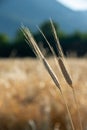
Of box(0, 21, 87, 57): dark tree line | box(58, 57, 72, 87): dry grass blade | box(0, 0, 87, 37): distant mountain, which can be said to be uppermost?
box(58, 57, 72, 87): dry grass blade

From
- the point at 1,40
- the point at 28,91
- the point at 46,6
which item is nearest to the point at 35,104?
the point at 28,91

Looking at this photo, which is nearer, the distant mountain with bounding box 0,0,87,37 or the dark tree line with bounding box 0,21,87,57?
the dark tree line with bounding box 0,21,87,57

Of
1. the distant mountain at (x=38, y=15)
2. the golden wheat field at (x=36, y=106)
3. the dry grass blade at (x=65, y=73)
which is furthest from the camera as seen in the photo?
the distant mountain at (x=38, y=15)

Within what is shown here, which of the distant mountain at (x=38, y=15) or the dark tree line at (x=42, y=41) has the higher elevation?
the dark tree line at (x=42, y=41)

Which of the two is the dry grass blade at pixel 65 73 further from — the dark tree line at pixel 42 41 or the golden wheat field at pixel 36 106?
the dark tree line at pixel 42 41

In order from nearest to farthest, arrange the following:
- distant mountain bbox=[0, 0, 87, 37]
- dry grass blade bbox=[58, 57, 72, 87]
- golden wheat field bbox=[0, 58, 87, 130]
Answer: dry grass blade bbox=[58, 57, 72, 87] → golden wheat field bbox=[0, 58, 87, 130] → distant mountain bbox=[0, 0, 87, 37]

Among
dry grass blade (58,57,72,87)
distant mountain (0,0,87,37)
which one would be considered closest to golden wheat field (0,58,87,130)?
dry grass blade (58,57,72,87)

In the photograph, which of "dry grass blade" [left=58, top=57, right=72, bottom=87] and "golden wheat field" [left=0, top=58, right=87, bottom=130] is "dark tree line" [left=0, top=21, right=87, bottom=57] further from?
"dry grass blade" [left=58, top=57, right=72, bottom=87]

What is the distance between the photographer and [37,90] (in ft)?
9.00

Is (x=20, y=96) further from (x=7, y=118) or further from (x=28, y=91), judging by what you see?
(x=7, y=118)

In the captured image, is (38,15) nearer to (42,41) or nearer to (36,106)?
(42,41)

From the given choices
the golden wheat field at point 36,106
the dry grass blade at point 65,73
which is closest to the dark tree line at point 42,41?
the golden wheat field at point 36,106

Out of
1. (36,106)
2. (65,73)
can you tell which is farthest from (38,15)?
(65,73)

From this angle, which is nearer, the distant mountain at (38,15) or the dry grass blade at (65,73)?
the dry grass blade at (65,73)
